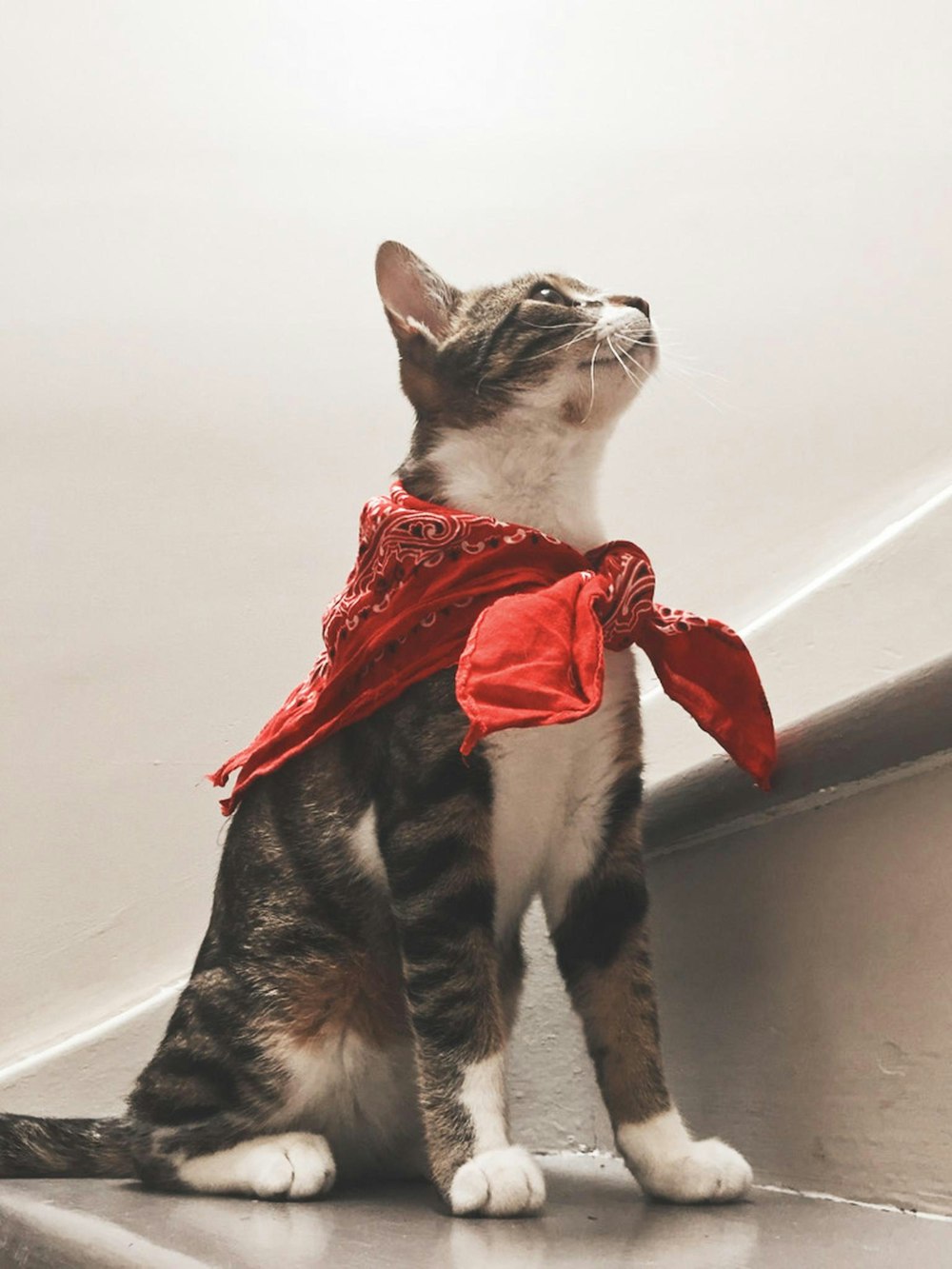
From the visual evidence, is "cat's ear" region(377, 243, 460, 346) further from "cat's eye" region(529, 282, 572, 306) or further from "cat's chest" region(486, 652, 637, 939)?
"cat's chest" region(486, 652, 637, 939)

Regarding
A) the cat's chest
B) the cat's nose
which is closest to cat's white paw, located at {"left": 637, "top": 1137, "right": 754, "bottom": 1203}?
the cat's chest

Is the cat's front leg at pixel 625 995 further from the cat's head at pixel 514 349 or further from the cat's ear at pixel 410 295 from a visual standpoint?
the cat's ear at pixel 410 295

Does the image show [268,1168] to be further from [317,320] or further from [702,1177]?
[317,320]

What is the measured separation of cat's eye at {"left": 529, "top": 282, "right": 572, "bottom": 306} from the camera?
1250mm

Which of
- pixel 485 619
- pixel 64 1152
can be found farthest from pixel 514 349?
pixel 64 1152

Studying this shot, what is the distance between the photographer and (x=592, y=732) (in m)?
1.07

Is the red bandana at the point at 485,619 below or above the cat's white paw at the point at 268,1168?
above

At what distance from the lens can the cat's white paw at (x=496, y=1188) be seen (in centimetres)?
87

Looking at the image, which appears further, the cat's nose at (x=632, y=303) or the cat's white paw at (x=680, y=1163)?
the cat's nose at (x=632, y=303)

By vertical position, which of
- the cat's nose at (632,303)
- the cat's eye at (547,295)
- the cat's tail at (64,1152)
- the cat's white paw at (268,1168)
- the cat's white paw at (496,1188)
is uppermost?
the cat's eye at (547,295)

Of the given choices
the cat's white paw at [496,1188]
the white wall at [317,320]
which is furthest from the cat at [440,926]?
the white wall at [317,320]

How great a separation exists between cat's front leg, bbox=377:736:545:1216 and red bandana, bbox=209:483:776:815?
0.10 meters

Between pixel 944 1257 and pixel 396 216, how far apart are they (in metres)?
1.58

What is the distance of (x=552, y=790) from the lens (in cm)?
106
